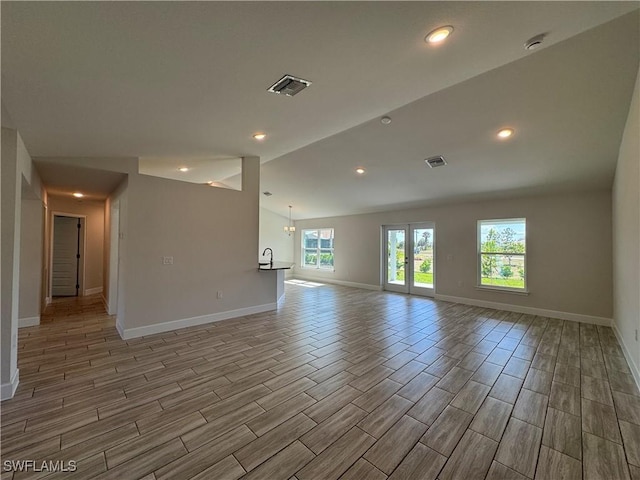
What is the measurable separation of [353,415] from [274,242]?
28.8ft

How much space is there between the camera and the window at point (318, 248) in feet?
32.7

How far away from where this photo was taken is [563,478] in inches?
63.4

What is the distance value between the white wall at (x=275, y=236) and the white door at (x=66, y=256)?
522cm

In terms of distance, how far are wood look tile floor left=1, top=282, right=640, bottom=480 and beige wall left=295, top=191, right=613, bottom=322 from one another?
1.09m

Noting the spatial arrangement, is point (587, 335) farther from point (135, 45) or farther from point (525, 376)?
point (135, 45)

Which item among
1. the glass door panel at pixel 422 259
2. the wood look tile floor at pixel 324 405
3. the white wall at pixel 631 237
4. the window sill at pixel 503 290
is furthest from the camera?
the glass door panel at pixel 422 259

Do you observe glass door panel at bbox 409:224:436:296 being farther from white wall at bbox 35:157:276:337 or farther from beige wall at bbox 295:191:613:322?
white wall at bbox 35:157:276:337

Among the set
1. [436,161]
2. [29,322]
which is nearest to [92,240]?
[29,322]

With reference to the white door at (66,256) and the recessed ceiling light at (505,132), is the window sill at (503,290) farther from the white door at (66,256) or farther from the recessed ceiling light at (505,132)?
the white door at (66,256)

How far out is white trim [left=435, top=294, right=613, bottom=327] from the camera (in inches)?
189

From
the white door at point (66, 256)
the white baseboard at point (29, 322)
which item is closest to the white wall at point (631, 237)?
the white baseboard at point (29, 322)

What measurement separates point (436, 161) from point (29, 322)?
295 inches

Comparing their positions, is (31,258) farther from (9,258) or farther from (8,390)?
(8,390)

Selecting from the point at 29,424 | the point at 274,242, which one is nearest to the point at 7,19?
the point at 29,424
